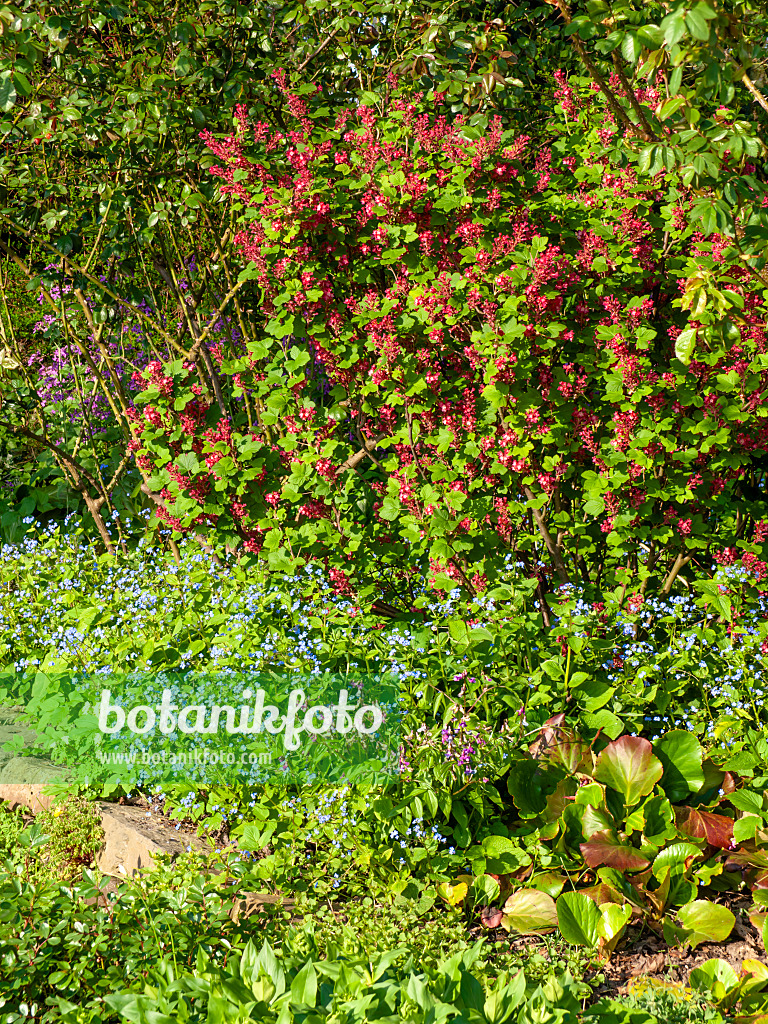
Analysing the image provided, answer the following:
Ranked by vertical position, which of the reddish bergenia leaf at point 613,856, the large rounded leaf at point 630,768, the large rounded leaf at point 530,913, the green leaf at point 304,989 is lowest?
the large rounded leaf at point 530,913

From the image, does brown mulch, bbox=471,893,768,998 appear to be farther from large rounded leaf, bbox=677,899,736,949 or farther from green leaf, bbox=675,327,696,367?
green leaf, bbox=675,327,696,367

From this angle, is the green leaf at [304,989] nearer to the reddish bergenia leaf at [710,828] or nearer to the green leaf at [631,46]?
the reddish bergenia leaf at [710,828]

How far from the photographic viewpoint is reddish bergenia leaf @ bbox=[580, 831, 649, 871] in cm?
275

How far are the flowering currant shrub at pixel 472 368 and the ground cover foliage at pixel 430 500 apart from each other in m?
0.02

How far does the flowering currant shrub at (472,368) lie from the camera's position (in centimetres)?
338

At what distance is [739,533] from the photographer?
13.2 feet

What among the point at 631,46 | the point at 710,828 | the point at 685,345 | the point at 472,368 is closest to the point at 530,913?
the point at 710,828

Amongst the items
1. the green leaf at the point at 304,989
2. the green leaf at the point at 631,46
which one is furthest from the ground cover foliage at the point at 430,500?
the green leaf at the point at 304,989

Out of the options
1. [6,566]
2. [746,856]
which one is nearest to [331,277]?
[6,566]

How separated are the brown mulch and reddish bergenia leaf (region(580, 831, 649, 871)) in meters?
0.20

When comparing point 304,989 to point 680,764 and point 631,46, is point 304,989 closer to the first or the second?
point 680,764

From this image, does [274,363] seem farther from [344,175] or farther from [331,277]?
[344,175]

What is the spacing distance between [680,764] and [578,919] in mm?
685

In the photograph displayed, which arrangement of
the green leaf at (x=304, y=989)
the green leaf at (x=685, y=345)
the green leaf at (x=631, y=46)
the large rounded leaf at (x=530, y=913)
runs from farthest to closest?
the large rounded leaf at (x=530, y=913), the green leaf at (x=685, y=345), the green leaf at (x=631, y=46), the green leaf at (x=304, y=989)
